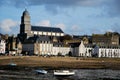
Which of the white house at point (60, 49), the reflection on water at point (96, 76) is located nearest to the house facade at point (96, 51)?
the white house at point (60, 49)

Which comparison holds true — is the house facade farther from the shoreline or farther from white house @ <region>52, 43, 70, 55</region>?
the shoreline

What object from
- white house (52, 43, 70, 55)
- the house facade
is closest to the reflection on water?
the house facade

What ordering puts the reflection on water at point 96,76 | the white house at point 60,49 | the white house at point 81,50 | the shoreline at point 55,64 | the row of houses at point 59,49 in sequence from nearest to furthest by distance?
the reflection on water at point 96,76 < the shoreline at point 55,64 < the row of houses at point 59,49 < the white house at point 81,50 < the white house at point 60,49

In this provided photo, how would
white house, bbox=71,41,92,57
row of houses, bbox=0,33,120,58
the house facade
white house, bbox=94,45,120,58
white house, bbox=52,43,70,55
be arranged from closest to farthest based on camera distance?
row of houses, bbox=0,33,120,58 → white house, bbox=71,41,92,57 → the house facade → white house, bbox=52,43,70,55 → white house, bbox=94,45,120,58

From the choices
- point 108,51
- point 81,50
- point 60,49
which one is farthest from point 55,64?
point 108,51

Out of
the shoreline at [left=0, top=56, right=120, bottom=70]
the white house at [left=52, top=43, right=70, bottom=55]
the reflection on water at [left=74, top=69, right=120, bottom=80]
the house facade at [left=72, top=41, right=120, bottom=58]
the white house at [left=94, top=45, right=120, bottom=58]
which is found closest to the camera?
the reflection on water at [left=74, top=69, right=120, bottom=80]

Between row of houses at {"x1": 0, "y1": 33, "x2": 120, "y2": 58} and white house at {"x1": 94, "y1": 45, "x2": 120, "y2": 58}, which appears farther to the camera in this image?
white house at {"x1": 94, "y1": 45, "x2": 120, "y2": 58}

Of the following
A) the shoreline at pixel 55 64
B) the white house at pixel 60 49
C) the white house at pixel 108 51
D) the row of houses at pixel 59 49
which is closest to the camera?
the shoreline at pixel 55 64

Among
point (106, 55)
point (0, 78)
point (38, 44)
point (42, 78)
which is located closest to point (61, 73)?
point (42, 78)

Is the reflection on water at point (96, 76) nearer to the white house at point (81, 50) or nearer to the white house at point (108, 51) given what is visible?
the white house at point (81, 50)

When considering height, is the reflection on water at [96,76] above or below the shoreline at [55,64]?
below

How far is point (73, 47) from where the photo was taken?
192875 millimetres

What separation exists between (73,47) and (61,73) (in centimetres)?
12507

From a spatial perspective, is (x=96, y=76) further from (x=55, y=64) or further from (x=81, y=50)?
(x=81, y=50)
